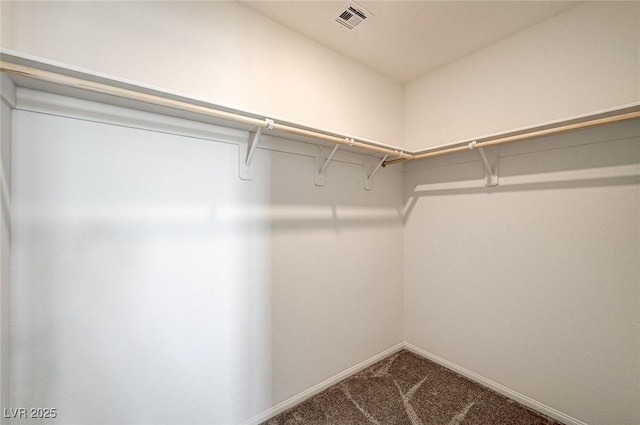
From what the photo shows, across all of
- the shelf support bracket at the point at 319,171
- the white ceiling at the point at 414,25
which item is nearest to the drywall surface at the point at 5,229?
the white ceiling at the point at 414,25

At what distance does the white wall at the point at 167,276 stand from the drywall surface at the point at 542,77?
107 centimetres

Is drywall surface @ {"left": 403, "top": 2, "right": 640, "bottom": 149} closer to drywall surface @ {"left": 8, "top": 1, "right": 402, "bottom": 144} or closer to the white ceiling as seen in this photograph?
the white ceiling

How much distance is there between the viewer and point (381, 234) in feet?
7.52

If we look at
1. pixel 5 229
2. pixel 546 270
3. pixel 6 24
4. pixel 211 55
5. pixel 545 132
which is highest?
pixel 211 55

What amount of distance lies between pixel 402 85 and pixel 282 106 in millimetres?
1428

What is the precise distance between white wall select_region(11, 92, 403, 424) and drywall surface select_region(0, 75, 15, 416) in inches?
1.2

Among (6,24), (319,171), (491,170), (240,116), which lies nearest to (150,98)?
(240,116)

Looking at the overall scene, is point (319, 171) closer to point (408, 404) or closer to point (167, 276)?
point (167, 276)

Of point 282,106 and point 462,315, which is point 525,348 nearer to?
point 462,315

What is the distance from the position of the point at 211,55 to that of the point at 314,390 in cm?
228

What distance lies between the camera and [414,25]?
1.73 metres

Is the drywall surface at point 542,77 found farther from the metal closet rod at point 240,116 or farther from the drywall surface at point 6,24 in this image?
the drywall surface at point 6,24

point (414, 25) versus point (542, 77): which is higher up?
point (414, 25)

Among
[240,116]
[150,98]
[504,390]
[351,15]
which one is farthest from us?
[504,390]
